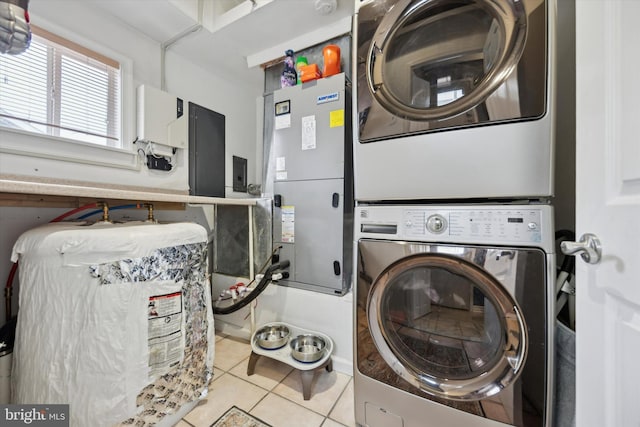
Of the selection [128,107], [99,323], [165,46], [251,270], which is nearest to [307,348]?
[251,270]

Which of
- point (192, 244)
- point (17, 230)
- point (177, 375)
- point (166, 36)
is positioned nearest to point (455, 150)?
point (192, 244)

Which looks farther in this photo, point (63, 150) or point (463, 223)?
point (63, 150)

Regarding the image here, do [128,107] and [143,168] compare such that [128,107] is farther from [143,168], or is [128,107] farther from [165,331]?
[165,331]

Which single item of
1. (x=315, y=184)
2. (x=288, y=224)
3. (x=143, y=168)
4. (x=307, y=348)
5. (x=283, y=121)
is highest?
(x=283, y=121)

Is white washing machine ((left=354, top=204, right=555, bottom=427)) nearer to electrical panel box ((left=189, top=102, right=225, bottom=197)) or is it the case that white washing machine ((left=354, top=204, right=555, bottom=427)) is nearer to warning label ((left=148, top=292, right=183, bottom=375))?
warning label ((left=148, top=292, right=183, bottom=375))

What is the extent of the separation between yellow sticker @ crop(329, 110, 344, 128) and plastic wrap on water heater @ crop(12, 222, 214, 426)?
3.61 ft

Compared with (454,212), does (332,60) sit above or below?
above

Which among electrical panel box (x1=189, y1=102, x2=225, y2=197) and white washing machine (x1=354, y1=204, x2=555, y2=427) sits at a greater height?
electrical panel box (x1=189, y1=102, x2=225, y2=197)

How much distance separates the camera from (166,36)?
1817 mm

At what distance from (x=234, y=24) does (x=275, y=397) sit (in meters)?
2.44
